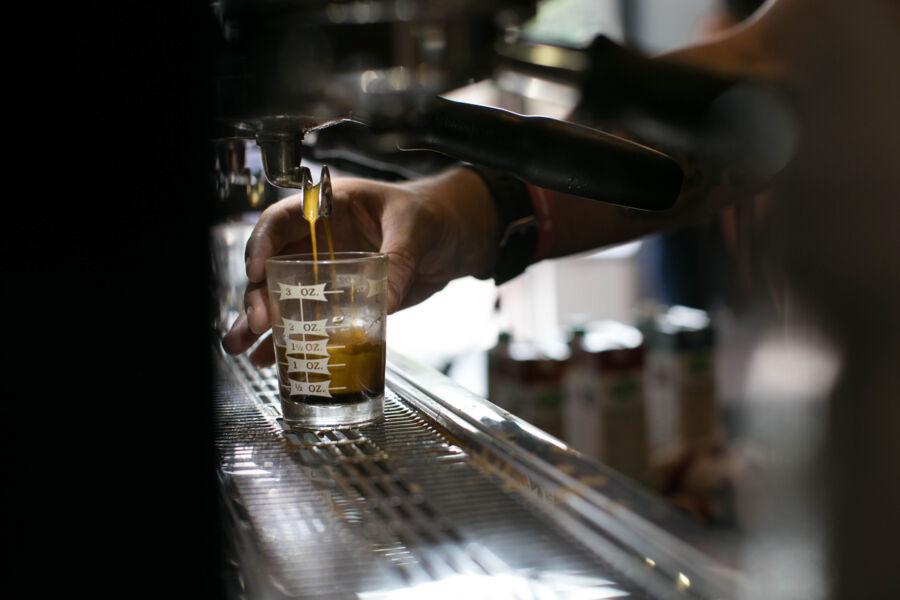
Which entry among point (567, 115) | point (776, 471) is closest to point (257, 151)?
point (567, 115)

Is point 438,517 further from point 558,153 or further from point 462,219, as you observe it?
point 462,219

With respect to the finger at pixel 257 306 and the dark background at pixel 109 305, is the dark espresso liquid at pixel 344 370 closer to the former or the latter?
the finger at pixel 257 306

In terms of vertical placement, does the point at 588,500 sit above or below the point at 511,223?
below

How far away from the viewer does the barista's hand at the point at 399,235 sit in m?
0.57

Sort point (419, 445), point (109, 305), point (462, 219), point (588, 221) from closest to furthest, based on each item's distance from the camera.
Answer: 1. point (109, 305)
2. point (419, 445)
3. point (462, 219)
4. point (588, 221)

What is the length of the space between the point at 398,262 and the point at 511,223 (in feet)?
0.81

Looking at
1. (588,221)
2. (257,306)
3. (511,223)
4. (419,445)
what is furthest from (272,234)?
(588,221)

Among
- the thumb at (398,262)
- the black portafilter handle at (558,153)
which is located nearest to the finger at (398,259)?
the thumb at (398,262)

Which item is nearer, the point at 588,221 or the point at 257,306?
the point at 257,306

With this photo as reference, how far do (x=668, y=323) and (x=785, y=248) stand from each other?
52 cm

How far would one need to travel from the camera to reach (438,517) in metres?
0.44

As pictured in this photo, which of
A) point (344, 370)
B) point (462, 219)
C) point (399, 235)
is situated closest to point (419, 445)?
point (344, 370)

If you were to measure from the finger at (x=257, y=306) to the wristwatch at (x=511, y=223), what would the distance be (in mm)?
270

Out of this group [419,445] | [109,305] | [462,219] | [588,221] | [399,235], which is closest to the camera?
[109,305]
